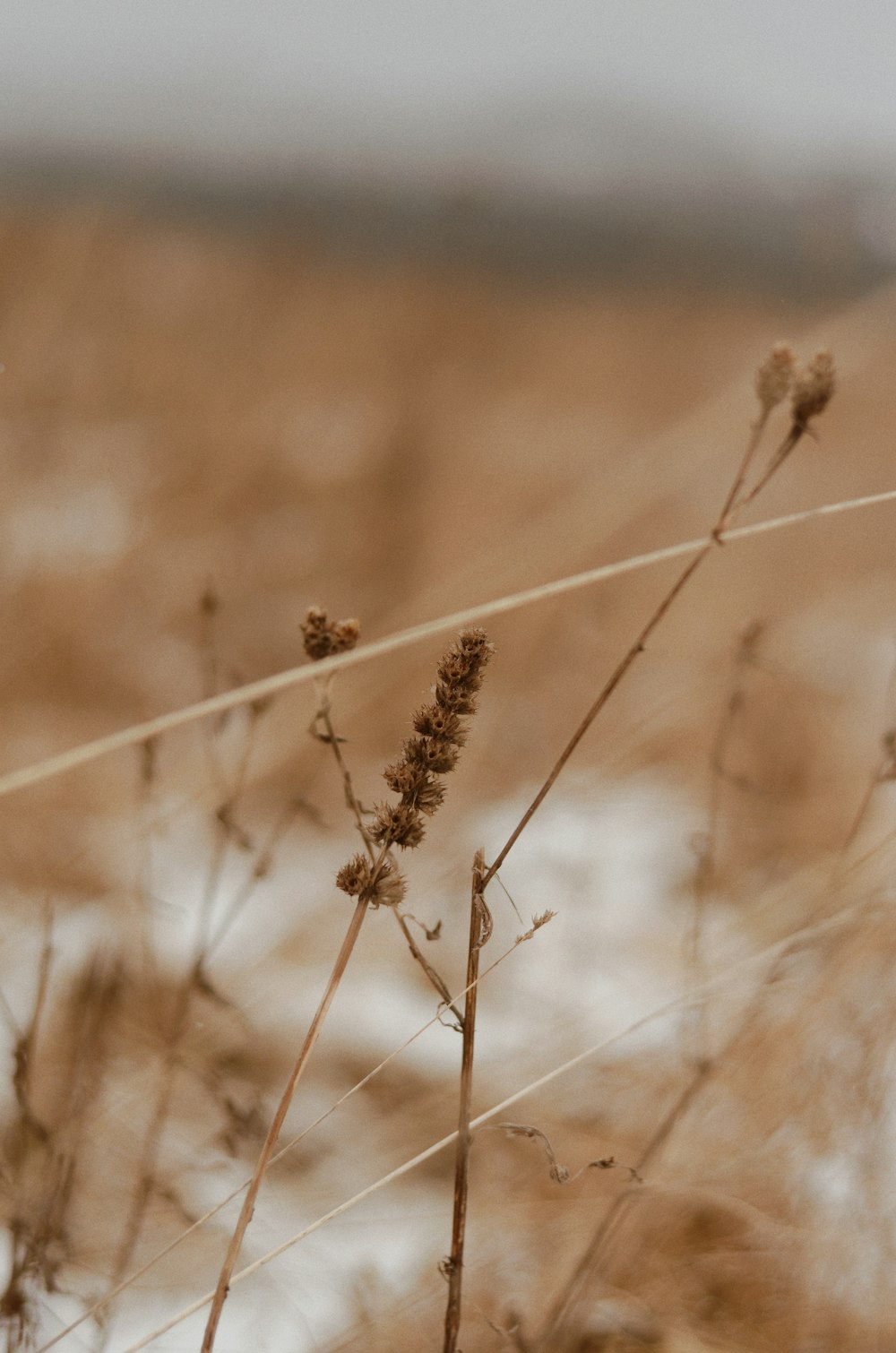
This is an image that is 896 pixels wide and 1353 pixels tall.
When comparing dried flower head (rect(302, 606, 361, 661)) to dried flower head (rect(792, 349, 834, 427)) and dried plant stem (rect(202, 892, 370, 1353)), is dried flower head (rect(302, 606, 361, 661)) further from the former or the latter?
dried flower head (rect(792, 349, 834, 427))

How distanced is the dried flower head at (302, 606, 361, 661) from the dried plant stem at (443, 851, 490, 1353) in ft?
0.51

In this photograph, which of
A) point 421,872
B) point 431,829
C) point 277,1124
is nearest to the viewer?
point 277,1124

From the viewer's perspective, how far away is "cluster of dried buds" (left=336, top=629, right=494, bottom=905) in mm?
470

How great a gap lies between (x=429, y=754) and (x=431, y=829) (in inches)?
44.8

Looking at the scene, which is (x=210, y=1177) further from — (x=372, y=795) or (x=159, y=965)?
(x=372, y=795)

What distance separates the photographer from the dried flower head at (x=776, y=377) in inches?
23.5

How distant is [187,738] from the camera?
90.4 inches

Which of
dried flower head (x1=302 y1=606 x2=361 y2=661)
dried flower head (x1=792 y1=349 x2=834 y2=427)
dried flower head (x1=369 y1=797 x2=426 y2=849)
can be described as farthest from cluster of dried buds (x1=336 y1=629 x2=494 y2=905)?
dried flower head (x1=792 y1=349 x2=834 y2=427)

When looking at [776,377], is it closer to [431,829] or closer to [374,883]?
[374,883]

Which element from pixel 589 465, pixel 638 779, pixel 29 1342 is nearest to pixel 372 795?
pixel 638 779

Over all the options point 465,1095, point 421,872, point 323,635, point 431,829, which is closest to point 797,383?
point 323,635

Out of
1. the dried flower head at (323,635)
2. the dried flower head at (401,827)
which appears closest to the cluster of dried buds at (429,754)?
the dried flower head at (401,827)

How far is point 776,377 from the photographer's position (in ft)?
1.96

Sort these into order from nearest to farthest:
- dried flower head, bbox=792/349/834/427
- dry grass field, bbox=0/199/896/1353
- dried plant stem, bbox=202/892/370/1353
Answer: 1. dried plant stem, bbox=202/892/370/1353
2. dried flower head, bbox=792/349/834/427
3. dry grass field, bbox=0/199/896/1353
